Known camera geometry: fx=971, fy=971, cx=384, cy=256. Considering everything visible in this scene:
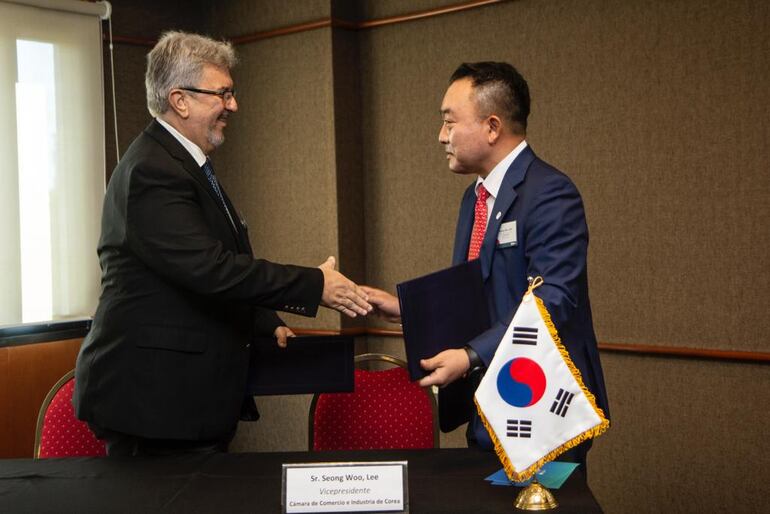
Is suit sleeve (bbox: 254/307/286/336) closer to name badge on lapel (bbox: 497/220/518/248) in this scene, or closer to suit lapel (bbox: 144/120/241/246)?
suit lapel (bbox: 144/120/241/246)

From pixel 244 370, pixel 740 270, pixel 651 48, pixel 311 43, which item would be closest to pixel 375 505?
pixel 244 370

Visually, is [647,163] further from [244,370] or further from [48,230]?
[48,230]

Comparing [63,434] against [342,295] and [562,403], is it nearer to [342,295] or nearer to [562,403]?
[342,295]

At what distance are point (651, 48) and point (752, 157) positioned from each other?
0.63m

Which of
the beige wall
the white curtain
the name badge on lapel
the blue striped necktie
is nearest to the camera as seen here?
the name badge on lapel

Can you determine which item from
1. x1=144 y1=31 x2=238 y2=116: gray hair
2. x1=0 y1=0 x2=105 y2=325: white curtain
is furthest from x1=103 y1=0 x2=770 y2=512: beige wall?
x1=144 y1=31 x2=238 y2=116: gray hair

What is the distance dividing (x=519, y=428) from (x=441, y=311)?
18.7 inches

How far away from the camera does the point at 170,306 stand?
2.62 metres

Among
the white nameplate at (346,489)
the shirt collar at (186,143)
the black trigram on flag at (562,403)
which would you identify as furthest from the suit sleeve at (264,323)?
the black trigram on flag at (562,403)

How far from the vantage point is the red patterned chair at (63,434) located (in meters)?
2.90

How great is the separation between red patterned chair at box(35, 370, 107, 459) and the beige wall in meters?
2.15

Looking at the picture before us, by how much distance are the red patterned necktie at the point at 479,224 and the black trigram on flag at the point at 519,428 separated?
2.59 feet

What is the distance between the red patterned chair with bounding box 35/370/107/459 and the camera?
2.90m

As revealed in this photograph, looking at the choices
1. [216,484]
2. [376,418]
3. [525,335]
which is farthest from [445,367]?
[376,418]
